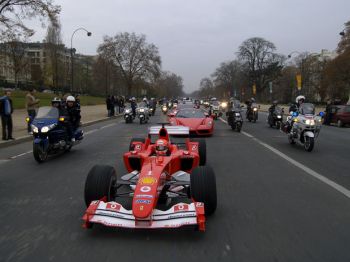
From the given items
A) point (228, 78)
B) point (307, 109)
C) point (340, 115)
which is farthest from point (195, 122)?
point (228, 78)

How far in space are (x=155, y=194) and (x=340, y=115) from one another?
2566cm

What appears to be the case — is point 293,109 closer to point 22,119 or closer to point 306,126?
point 306,126

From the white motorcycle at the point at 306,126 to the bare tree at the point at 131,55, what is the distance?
8101cm

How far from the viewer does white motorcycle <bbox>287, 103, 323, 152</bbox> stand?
13.0 meters

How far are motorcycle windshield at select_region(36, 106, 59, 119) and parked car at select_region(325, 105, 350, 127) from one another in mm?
21229

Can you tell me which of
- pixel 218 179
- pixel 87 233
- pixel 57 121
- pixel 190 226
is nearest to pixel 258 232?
pixel 190 226

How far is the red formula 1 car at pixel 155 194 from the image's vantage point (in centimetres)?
470

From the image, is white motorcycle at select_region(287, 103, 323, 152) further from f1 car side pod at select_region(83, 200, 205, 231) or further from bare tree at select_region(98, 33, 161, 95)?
bare tree at select_region(98, 33, 161, 95)

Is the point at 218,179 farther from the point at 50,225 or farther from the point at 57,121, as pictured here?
the point at 57,121

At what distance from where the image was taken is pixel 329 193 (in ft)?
23.2

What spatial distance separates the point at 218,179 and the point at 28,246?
441 centimetres

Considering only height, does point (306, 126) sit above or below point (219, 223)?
above

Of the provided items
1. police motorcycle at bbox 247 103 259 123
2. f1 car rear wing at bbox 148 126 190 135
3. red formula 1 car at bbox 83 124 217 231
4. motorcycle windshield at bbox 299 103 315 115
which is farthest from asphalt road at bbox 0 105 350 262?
police motorcycle at bbox 247 103 259 123

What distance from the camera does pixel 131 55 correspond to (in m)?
94.3
